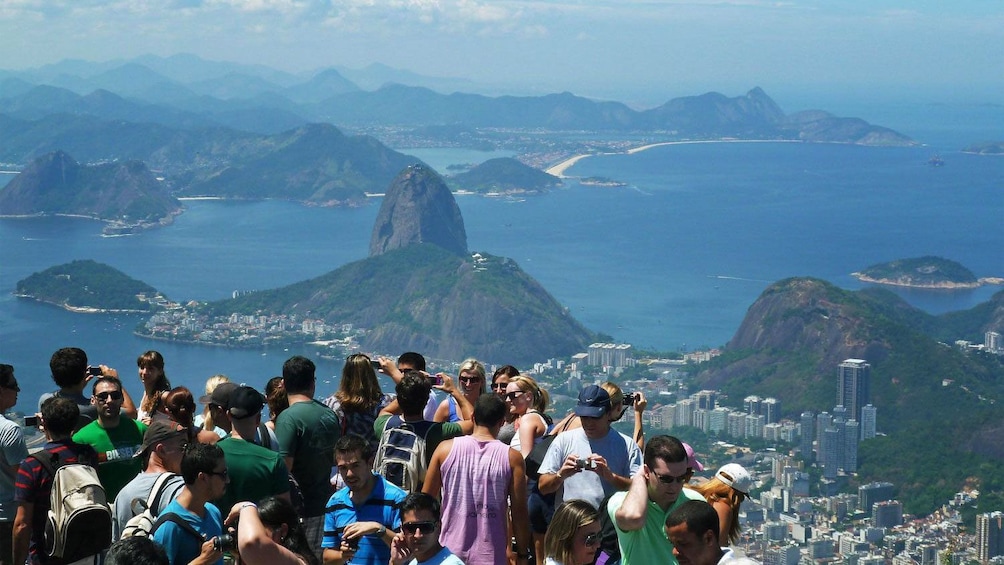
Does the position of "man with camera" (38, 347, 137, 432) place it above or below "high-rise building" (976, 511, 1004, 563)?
above

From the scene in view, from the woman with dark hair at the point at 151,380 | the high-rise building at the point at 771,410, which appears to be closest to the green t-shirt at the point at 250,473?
the woman with dark hair at the point at 151,380

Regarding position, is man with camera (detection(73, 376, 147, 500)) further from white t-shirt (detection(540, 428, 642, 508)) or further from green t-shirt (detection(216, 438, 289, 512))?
white t-shirt (detection(540, 428, 642, 508))

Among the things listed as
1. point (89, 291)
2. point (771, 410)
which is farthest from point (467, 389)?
point (89, 291)

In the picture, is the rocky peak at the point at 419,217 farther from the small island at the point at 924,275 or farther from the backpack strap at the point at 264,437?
the backpack strap at the point at 264,437

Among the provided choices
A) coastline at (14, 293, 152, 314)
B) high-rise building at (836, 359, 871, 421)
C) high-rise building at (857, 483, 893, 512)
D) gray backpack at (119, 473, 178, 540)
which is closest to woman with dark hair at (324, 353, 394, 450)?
gray backpack at (119, 473, 178, 540)

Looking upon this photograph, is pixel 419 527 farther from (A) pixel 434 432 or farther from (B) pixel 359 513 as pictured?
(A) pixel 434 432

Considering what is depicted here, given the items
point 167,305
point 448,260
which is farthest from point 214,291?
point 448,260

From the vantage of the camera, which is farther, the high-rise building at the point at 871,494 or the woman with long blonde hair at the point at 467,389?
the high-rise building at the point at 871,494
